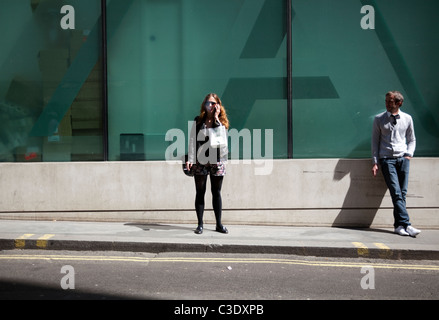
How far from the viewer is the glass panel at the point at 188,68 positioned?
8078 mm

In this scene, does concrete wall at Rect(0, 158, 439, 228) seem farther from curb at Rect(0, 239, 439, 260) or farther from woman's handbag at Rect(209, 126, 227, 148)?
curb at Rect(0, 239, 439, 260)

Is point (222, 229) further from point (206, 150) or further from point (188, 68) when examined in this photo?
point (188, 68)

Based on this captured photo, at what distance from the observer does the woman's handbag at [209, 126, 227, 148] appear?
265 inches

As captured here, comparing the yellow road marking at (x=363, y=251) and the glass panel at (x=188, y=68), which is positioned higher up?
the glass panel at (x=188, y=68)

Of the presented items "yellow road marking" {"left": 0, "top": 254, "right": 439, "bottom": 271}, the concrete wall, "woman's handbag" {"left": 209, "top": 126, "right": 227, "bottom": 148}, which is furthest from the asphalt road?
the concrete wall

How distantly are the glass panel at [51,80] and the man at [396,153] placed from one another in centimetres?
440

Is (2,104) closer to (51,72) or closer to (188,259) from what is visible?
(51,72)

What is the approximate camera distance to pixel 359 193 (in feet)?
25.5

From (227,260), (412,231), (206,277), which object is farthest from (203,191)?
(412,231)

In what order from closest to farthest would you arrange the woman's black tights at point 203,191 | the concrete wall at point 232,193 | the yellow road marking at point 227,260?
the yellow road marking at point 227,260
the woman's black tights at point 203,191
the concrete wall at point 232,193

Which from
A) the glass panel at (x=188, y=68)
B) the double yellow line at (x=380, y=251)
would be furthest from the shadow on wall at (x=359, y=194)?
the double yellow line at (x=380, y=251)

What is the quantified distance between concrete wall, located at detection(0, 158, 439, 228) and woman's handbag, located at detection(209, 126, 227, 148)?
1170 millimetres

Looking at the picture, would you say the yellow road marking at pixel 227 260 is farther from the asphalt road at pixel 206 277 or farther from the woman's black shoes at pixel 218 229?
the woman's black shoes at pixel 218 229

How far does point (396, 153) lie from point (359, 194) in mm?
953
